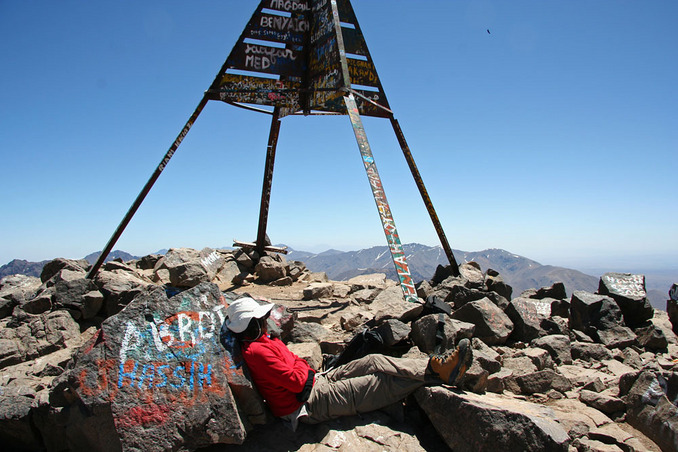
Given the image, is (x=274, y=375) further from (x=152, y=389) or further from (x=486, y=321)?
(x=486, y=321)

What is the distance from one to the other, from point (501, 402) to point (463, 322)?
1.54 meters

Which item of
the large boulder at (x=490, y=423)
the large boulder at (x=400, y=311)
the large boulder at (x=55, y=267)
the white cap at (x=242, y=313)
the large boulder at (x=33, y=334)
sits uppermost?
the white cap at (x=242, y=313)

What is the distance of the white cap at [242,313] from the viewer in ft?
11.4

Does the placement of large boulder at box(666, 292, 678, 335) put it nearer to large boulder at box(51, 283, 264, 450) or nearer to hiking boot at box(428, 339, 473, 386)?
hiking boot at box(428, 339, 473, 386)

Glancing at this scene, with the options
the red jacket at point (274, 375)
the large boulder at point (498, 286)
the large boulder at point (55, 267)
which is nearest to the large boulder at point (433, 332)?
the red jacket at point (274, 375)

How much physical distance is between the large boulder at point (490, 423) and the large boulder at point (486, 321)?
157 centimetres

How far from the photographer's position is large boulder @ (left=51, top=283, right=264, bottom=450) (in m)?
2.97

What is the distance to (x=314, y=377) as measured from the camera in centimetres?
377

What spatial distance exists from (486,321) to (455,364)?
1.83 m

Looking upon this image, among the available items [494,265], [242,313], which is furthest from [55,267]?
→ [494,265]

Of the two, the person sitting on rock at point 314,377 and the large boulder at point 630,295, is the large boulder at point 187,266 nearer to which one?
the person sitting on rock at point 314,377

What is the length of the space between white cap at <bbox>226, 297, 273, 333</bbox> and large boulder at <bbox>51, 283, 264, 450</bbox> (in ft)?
0.76

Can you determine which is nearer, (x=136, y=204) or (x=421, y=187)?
(x=136, y=204)

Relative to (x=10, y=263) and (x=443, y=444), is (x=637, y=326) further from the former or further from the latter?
(x=10, y=263)
